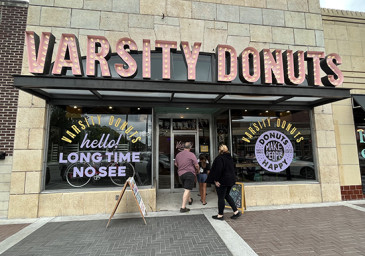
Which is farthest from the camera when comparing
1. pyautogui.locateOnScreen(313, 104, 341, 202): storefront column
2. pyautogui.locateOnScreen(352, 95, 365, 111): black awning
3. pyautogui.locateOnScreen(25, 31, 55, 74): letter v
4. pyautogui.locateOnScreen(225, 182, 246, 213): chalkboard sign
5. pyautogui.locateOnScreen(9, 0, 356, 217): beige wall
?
pyautogui.locateOnScreen(352, 95, 365, 111): black awning

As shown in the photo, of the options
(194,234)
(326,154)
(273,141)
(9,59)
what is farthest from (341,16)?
(9,59)

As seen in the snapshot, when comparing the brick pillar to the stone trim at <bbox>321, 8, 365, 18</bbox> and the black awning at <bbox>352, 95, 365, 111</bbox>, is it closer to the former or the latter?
the stone trim at <bbox>321, 8, 365, 18</bbox>

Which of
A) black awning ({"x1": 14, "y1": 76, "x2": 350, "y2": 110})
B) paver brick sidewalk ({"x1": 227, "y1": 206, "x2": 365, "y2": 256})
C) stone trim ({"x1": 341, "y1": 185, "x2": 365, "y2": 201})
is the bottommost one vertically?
paver brick sidewalk ({"x1": 227, "y1": 206, "x2": 365, "y2": 256})

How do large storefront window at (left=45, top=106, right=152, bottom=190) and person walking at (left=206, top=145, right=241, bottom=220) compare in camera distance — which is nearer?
person walking at (left=206, top=145, right=241, bottom=220)

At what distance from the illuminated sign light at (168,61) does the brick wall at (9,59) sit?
1.87 meters

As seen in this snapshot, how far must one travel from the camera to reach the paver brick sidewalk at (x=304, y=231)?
3.23 m

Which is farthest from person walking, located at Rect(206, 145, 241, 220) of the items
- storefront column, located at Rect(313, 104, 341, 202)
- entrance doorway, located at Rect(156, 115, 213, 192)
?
storefront column, located at Rect(313, 104, 341, 202)

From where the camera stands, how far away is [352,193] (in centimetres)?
617

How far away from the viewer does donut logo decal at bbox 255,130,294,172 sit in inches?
242

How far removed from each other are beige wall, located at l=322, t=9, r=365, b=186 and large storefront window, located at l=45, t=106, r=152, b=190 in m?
6.40

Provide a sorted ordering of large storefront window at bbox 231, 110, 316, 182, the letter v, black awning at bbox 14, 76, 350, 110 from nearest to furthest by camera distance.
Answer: the letter v → black awning at bbox 14, 76, 350, 110 → large storefront window at bbox 231, 110, 316, 182

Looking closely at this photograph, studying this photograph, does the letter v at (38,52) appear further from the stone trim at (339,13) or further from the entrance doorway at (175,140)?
the stone trim at (339,13)

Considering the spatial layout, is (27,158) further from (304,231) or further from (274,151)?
(274,151)

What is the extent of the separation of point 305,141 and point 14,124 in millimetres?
8833
